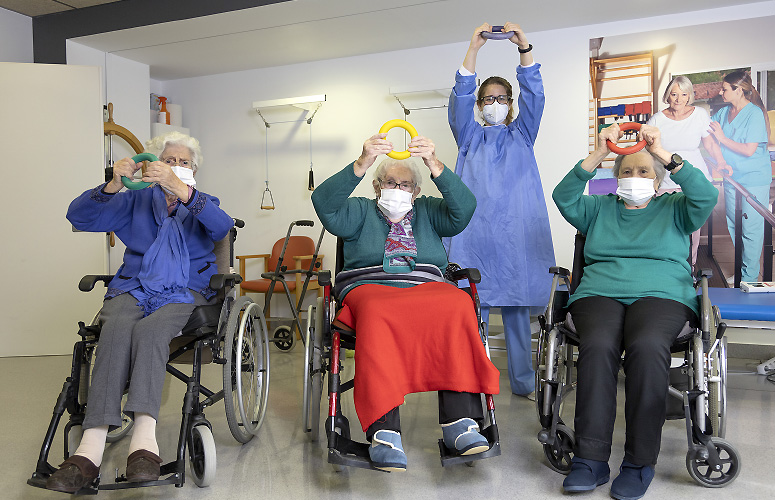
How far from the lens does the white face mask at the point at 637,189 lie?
2.25 m

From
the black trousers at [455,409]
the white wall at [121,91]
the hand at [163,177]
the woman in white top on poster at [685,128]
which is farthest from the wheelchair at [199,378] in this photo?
the woman in white top on poster at [685,128]

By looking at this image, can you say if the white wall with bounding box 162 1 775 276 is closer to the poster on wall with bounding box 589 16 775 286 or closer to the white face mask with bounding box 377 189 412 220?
the poster on wall with bounding box 589 16 775 286

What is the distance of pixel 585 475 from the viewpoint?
6.15ft

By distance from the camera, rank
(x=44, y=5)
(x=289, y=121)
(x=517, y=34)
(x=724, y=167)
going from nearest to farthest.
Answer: (x=517, y=34)
(x=724, y=167)
(x=44, y=5)
(x=289, y=121)

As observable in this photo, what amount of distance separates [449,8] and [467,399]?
2956mm

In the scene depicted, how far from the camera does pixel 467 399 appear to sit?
1969 mm

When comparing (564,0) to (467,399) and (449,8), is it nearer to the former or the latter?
(449,8)

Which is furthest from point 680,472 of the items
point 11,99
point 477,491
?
point 11,99

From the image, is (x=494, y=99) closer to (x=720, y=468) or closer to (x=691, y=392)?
(x=691, y=392)

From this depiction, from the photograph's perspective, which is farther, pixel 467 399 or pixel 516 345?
pixel 516 345

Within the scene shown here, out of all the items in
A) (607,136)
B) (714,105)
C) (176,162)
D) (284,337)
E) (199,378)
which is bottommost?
(284,337)

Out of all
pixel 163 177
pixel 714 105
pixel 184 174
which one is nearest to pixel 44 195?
pixel 184 174

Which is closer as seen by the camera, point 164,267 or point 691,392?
point 691,392

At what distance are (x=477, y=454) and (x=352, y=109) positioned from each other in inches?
151
